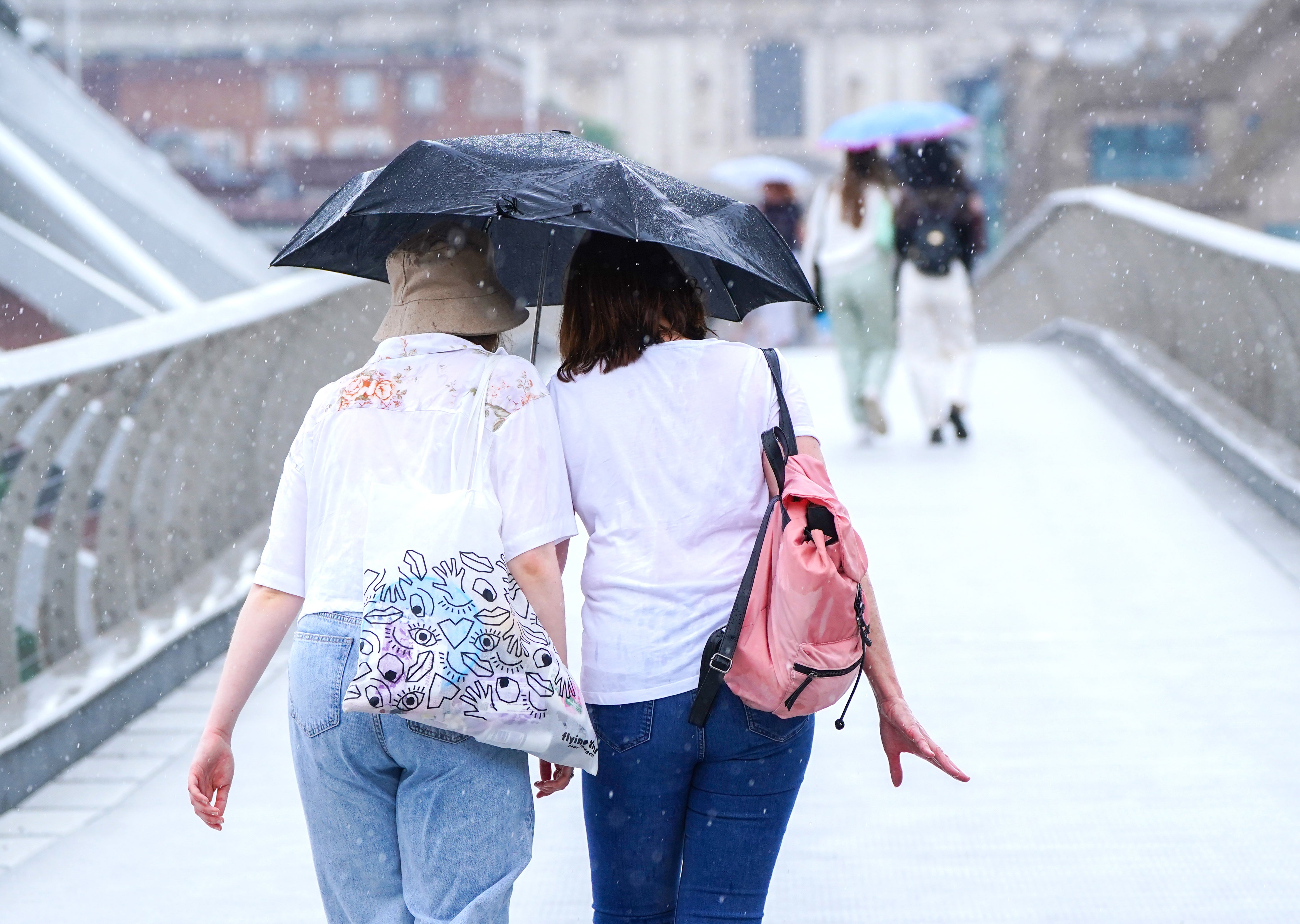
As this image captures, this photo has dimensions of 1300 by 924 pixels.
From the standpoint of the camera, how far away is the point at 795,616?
217cm

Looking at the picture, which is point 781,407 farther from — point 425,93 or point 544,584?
point 425,93

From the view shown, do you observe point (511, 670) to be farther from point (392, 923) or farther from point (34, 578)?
point (34, 578)

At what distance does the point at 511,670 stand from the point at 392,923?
0.44 meters

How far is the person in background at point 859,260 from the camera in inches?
317

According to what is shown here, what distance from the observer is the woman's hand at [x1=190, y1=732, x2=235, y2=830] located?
224 centimetres

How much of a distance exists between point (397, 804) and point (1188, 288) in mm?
8041

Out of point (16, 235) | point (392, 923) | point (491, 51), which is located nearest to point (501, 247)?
point (392, 923)

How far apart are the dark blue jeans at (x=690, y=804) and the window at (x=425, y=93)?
1959 inches

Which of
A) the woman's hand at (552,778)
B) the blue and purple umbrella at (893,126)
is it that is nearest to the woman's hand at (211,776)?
the woman's hand at (552,778)

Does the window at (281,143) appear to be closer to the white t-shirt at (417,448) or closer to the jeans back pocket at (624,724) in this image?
the white t-shirt at (417,448)

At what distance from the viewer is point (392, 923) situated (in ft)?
7.11

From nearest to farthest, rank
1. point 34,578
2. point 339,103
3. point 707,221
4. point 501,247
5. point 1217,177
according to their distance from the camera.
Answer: point 707,221, point 501,247, point 34,578, point 1217,177, point 339,103

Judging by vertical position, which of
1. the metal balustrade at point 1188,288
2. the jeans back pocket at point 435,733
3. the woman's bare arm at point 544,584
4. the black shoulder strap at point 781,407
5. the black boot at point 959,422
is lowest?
the black boot at point 959,422

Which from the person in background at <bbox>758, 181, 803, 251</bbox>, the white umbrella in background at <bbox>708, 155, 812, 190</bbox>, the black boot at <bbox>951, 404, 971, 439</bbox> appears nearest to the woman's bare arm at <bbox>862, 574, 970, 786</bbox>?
the black boot at <bbox>951, 404, 971, 439</bbox>
